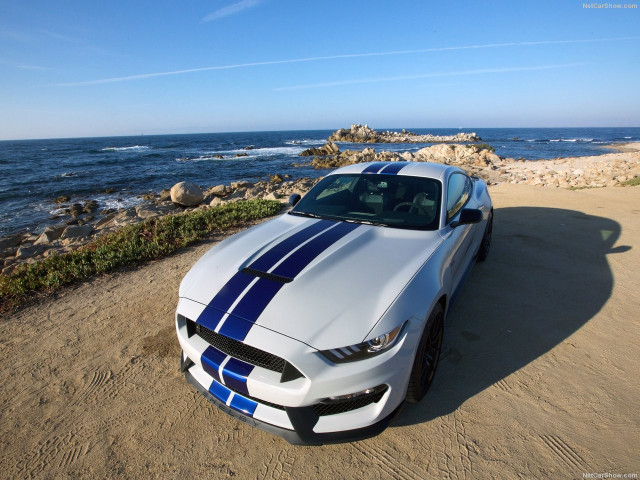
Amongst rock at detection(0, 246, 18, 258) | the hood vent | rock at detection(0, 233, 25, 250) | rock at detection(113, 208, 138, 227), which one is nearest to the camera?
the hood vent

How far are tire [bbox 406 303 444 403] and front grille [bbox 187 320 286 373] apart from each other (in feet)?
2.69

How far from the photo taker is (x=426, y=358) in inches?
88.9

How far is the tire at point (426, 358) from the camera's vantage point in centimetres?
204

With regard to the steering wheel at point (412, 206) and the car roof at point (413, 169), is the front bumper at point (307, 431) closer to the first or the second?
the steering wheel at point (412, 206)

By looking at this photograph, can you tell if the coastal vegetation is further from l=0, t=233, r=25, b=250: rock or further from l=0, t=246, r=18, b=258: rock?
l=0, t=233, r=25, b=250: rock

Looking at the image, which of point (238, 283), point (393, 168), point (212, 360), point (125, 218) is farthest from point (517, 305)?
point (125, 218)

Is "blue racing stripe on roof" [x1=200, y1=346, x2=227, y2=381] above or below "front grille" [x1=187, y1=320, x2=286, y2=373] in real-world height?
below

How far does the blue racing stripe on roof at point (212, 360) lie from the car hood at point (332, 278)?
30cm

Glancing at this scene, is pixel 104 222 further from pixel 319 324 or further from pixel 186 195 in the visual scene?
pixel 319 324

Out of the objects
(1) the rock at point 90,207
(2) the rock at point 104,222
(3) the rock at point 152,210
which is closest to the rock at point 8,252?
(2) the rock at point 104,222

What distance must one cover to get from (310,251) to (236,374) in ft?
3.18

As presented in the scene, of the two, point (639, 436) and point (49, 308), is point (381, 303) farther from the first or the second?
point (49, 308)

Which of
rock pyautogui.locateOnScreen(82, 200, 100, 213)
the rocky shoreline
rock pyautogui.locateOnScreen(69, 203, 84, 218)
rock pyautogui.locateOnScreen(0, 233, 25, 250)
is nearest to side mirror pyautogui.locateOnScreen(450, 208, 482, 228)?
the rocky shoreline

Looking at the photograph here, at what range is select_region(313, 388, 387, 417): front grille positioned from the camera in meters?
1.79
